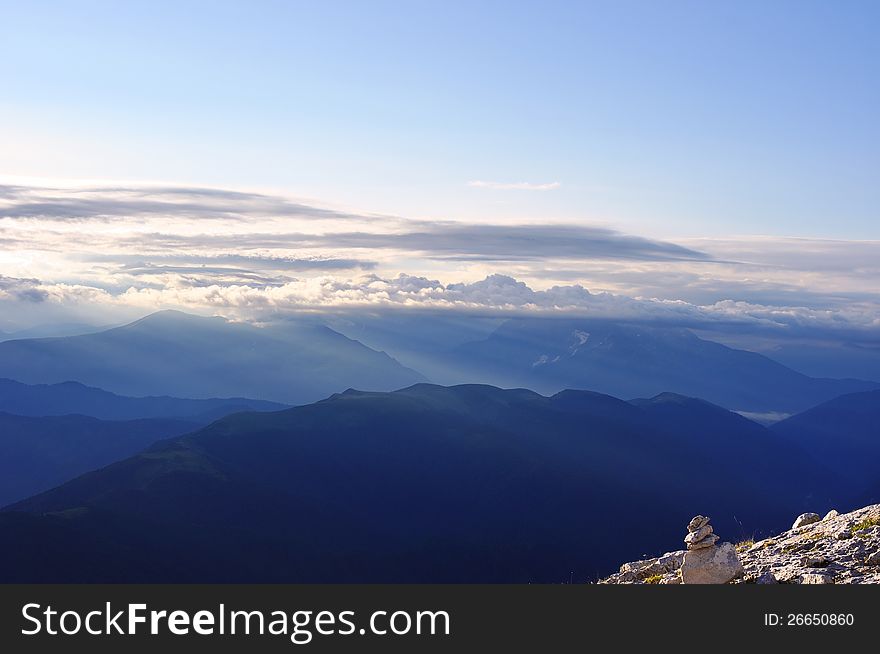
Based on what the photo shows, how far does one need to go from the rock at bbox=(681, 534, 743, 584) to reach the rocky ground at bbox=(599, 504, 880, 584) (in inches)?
3.7

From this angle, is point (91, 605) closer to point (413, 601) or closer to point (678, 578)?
point (413, 601)

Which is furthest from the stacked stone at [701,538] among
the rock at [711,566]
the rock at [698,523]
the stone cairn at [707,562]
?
the rock at [698,523]

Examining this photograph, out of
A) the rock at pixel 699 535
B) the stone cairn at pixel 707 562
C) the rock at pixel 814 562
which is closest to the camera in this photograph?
the stone cairn at pixel 707 562

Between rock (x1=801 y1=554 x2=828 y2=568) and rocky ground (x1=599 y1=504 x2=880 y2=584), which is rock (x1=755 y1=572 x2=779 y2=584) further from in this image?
rock (x1=801 y1=554 x2=828 y2=568)

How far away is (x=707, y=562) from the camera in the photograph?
29031 millimetres

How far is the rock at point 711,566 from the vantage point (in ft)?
94.2

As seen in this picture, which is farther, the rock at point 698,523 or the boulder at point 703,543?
the rock at point 698,523

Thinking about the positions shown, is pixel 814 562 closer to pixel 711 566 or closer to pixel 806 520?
pixel 711 566

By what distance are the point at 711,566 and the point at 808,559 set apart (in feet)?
15.5

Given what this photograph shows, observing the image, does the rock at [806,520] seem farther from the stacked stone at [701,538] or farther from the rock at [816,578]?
the stacked stone at [701,538]

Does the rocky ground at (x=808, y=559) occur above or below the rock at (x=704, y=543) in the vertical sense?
below

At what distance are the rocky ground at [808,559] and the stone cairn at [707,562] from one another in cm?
11

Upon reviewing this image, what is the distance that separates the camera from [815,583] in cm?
2764

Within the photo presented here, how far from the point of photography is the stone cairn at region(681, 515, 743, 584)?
28750 millimetres
